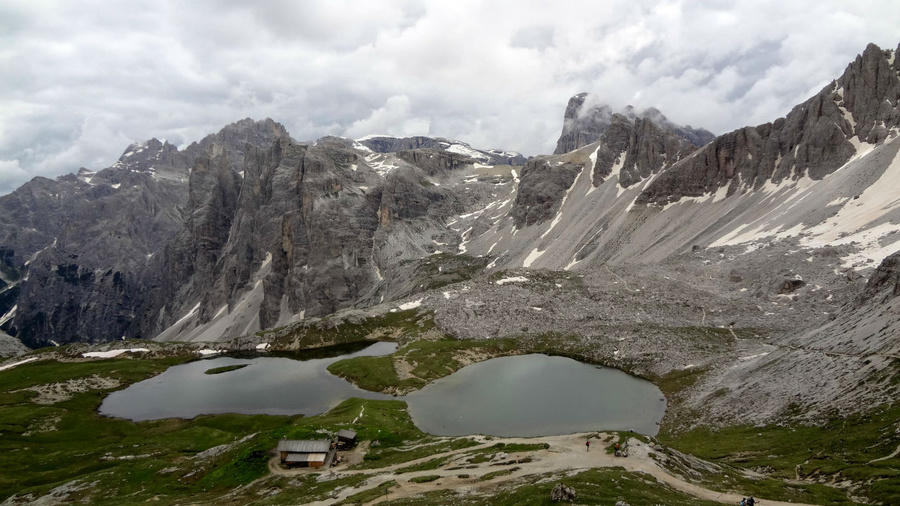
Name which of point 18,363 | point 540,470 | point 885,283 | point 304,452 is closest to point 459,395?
point 304,452

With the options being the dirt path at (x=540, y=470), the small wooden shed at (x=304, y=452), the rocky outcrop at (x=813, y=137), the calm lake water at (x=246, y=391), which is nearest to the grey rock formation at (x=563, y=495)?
the dirt path at (x=540, y=470)

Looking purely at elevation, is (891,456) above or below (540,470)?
above

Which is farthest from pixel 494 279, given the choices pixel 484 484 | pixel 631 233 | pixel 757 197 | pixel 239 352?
pixel 484 484

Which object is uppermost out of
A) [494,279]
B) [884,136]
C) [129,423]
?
[884,136]

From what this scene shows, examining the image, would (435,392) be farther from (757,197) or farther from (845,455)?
(757,197)

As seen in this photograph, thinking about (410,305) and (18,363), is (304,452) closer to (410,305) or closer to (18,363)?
(410,305)

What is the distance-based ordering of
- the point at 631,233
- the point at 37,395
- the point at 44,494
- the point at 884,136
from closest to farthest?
the point at 44,494
the point at 37,395
the point at 884,136
the point at 631,233
